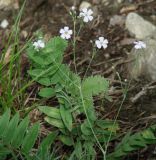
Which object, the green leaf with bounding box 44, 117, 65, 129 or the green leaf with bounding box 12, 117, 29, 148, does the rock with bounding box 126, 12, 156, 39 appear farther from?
the green leaf with bounding box 12, 117, 29, 148

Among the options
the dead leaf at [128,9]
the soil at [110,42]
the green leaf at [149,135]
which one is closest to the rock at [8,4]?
the soil at [110,42]

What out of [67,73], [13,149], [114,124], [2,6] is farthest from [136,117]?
[2,6]

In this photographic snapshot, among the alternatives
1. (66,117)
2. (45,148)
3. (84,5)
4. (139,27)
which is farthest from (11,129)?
(84,5)

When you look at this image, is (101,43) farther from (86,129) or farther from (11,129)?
(11,129)

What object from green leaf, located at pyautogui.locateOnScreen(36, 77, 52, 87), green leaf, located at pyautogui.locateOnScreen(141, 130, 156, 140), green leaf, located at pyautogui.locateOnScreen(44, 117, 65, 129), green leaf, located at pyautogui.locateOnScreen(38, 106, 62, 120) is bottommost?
green leaf, located at pyautogui.locateOnScreen(141, 130, 156, 140)

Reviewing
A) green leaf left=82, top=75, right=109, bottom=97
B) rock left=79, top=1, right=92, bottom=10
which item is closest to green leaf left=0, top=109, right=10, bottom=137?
green leaf left=82, top=75, right=109, bottom=97

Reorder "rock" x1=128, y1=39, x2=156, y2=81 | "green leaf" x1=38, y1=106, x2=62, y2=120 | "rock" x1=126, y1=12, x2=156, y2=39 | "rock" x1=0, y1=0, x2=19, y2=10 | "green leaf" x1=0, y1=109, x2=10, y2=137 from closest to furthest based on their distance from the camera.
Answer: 1. "green leaf" x1=0, y1=109, x2=10, y2=137
2. "green leaf" x1=38, y1=106, x2=62, y2=120
3. "rock" x1=128, y1=39, x2=156, y2=81
4. "rock" x1=126, y1=12, x2=156, y2=39
5. "rock" x1=0, y1=0, x2=19, y2=10

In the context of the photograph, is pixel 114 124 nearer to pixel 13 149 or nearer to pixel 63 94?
pixel 63 94
